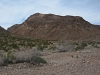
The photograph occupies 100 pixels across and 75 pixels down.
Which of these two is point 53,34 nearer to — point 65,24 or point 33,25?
point 65,24

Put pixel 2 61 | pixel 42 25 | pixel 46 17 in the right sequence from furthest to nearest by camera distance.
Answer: pixel 46 17, pixel 42 25, pixel 2 61

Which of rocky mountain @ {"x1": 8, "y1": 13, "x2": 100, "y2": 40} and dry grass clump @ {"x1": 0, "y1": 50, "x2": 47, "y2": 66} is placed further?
rocky mountain @ {"x1": 8, "y1": 13, "x2": 100, "y2": 40}

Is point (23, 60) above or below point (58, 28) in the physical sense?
below

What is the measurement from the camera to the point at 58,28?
106875 mm

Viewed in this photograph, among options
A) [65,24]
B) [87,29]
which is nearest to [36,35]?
[65,24]

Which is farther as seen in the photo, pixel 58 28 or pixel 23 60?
pixel 58 28

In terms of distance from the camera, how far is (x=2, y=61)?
1248 centimetres

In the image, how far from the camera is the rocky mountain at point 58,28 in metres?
103

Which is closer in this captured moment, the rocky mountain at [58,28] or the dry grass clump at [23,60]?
the dry grass clump at [23,60]

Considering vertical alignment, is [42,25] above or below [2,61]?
above

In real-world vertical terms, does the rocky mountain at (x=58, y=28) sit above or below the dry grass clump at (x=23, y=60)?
above

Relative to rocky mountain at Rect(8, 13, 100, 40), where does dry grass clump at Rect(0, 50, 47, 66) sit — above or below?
below

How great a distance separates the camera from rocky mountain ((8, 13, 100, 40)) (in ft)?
339

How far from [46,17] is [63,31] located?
21.6 meters
